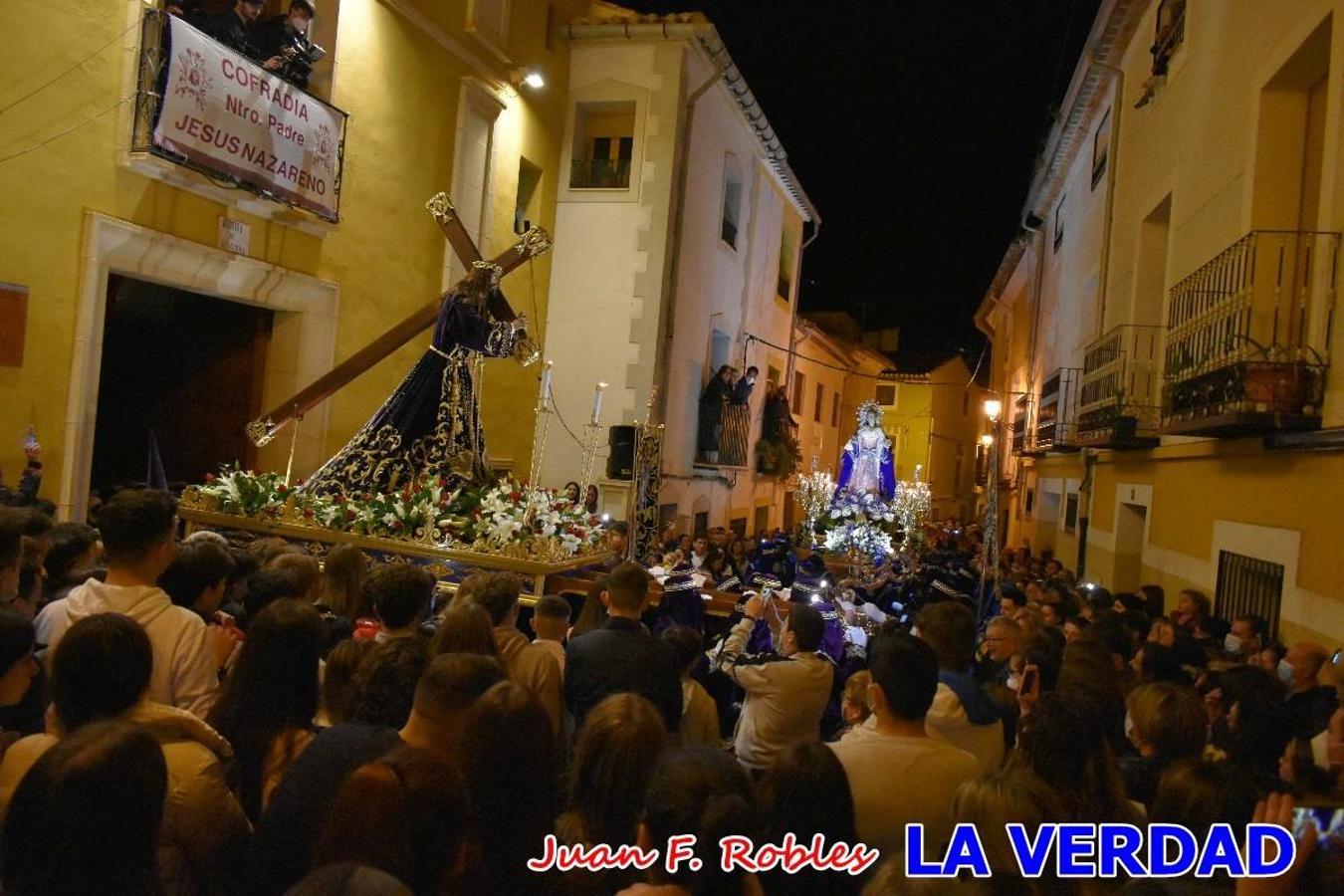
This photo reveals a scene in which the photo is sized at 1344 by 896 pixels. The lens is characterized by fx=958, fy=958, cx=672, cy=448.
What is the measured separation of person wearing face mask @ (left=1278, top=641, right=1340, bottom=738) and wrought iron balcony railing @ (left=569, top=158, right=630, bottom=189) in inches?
471

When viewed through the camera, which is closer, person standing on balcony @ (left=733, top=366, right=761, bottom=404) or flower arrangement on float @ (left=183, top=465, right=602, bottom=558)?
flower arrangement on float @ (left=183, top=465, right=602, bottom=558)

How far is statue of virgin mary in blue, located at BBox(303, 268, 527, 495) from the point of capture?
8.06 m

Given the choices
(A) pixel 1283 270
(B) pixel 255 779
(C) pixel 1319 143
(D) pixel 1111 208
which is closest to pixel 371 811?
(B) pixel 255 779

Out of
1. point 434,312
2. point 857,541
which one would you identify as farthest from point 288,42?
point 857,541

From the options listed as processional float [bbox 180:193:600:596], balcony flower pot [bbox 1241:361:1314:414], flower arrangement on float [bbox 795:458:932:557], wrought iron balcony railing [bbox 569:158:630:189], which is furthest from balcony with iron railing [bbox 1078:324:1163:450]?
wrought iron balcony railing [bbox 569:158:630:189]

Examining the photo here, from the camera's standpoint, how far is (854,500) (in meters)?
16.6

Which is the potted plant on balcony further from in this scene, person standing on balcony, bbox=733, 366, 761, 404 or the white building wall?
person standing on balcony, bbox=733, 366, 761, 404

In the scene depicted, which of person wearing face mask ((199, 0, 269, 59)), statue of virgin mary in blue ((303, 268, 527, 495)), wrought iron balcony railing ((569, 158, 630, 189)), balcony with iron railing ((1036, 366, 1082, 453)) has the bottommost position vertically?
statue of virgin mary in blue ((303, 268, 527, 495))

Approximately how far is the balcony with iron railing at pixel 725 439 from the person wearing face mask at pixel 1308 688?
12.6 metres

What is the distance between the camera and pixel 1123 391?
9977mm

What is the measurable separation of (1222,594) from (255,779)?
7.44 meters

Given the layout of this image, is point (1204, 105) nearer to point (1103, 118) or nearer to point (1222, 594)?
point (1222, 594)

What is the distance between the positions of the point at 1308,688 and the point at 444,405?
6.35m

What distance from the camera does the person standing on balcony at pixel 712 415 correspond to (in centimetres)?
1753
